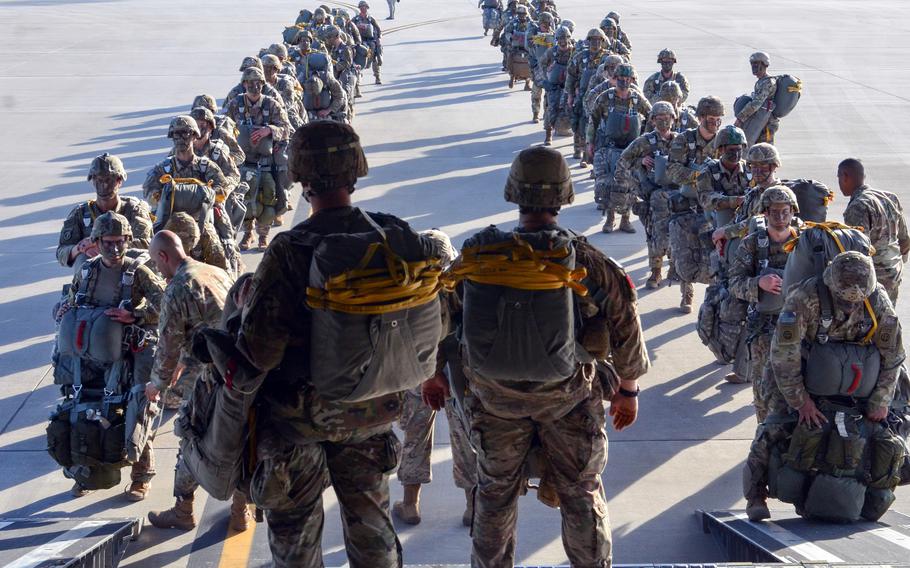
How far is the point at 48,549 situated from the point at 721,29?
3354 centimetres

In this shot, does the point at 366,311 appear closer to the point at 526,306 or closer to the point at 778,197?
the point at 526,306

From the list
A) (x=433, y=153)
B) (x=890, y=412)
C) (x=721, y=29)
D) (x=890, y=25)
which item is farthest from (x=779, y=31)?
(x=890, y=412)

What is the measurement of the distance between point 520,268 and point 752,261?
10.7 feet

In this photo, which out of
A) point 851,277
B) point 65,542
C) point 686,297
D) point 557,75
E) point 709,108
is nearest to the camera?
point 65,542

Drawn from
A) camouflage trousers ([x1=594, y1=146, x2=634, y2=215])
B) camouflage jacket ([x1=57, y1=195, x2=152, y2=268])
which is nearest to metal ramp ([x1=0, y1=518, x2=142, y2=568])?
camouflage jacket ([x1=57, y1=195, x2=152, y2=268])

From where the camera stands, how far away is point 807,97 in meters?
22.2

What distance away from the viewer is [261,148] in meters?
11.4

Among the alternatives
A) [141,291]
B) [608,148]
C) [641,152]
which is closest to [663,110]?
[641,152]

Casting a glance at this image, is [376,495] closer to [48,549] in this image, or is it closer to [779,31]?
[48,549]

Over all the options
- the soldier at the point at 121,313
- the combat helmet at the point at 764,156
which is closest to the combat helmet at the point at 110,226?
the soldier at the point at 121,313

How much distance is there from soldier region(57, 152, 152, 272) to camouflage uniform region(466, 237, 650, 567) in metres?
3.61

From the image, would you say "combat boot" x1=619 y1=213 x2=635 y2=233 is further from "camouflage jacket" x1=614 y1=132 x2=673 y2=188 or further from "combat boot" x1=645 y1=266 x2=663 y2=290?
"combat boot" x1=645 y1=266 x2=663 y2=290

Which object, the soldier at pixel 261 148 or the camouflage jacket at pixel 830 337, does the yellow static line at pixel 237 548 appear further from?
the soldier at pixel 261 148

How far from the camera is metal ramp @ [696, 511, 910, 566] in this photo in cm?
498
